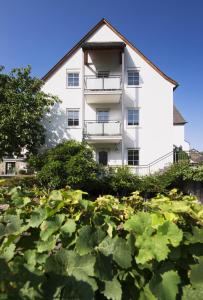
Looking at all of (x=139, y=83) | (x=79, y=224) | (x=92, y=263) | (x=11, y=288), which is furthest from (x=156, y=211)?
(x=139, y=83)

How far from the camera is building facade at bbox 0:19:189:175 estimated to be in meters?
22.4

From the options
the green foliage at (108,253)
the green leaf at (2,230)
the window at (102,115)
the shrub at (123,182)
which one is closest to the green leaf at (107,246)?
the green foliage at (108,253)

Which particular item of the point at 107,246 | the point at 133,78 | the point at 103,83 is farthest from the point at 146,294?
the point at 133,78

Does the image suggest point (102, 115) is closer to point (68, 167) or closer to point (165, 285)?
point (68, 167)

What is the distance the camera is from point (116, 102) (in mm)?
22953

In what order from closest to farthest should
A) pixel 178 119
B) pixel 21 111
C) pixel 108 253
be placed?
1. pixel 108 253
2. pixel 21 111
3. pixel 178 119

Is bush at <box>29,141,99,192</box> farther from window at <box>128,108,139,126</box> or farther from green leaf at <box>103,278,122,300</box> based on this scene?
green leaf at <box>103,278,122,300</box>

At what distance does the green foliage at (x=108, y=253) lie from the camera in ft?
3.76

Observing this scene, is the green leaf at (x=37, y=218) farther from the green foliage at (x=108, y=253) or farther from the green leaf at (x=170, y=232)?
the green leaf at (x=170, y=232)

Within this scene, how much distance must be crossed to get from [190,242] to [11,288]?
39.9 inches

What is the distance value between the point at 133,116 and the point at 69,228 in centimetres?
2179

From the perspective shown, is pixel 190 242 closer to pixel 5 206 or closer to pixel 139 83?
pixel 5 206

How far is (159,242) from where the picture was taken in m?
1.38

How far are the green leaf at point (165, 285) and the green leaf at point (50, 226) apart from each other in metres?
0.59
